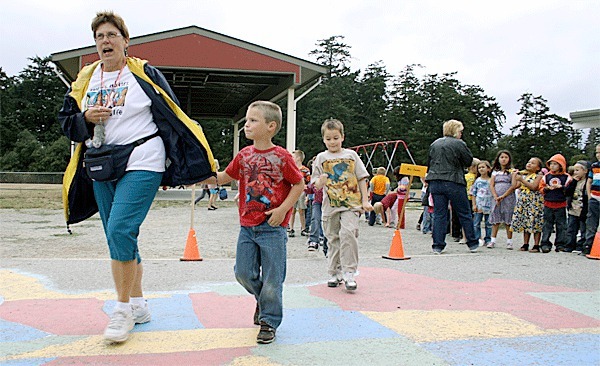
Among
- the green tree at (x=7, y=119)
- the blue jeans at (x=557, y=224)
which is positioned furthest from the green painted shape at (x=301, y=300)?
the green tree at (x=7, y=119)

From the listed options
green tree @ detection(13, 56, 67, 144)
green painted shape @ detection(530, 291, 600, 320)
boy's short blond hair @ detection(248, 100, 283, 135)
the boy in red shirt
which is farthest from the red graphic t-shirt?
green tree @ detection(13, 56, 67, 144)

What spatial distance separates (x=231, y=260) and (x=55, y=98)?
6677cm

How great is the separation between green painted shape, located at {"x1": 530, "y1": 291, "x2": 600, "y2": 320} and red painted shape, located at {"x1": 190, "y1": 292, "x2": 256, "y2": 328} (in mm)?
2697

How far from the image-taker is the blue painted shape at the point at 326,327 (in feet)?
11.8

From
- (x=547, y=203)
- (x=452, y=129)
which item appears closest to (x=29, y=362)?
(x=452, y=129)

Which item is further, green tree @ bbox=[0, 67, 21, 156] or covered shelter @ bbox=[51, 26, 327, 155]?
green tree @ bbox=[0, 67, 21, 156]

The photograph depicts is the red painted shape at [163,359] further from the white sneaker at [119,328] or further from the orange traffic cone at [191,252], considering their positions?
the orange traffic cone at [191,252]

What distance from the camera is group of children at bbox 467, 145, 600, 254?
880cm

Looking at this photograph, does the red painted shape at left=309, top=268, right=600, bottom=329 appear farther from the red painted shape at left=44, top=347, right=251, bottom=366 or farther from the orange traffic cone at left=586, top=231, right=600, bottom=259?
the orange traffic cone at left=586, top=231, right=600, bottom=259

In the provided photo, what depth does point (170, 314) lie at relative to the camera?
4109mm

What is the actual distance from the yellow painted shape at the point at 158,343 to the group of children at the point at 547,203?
6833 mm

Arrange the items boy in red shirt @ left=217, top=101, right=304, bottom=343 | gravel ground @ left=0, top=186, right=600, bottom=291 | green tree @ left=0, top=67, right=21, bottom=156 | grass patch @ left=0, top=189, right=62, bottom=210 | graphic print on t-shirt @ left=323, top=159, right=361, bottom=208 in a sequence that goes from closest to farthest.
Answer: boy in red shirt @ left=217, top=101, right=304, bottom=343
graphic print on t-shirt @ left=323, top=159, right=361, bottom=208
gravel ground @ left=0, top=186, right=600, bottom=291
grass patch @ left=0, top=189, right=62, bottom=210
green tree @ left=0, top=67, right=21, bottom=156

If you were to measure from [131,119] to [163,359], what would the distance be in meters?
1.55

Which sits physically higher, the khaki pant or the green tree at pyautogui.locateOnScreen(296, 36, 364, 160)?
the green tree at pyautogui.locateOnScreen(296, 36, 364, 160)
